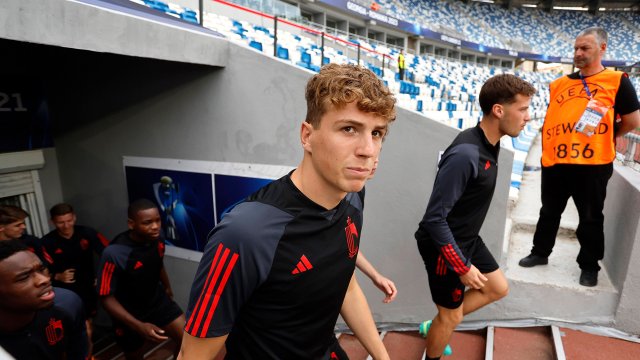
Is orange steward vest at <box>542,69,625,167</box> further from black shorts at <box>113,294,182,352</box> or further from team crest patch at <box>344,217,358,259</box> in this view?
black shorts at <box>113,294,182,352</box>

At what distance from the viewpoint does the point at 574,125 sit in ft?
8.99

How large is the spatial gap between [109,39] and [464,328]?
139 inches

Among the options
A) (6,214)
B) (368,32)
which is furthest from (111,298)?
(368,32)

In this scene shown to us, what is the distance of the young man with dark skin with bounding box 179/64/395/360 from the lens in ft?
3.70

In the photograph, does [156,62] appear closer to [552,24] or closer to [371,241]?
[371,241]

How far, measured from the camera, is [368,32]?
26953mm

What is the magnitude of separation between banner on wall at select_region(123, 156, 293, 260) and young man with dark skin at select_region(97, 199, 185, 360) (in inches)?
25.6

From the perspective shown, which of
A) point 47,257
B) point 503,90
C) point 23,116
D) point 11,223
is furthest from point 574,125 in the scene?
point 23,116

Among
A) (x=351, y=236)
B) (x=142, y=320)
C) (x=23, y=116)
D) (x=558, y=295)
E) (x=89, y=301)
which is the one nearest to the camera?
(x=351, y=236)

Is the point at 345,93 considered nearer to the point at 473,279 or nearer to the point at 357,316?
the point at 357,316

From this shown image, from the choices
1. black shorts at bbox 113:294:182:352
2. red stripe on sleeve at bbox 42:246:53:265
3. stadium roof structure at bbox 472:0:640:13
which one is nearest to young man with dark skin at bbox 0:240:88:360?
black shorts at bbox 113:294:182:352

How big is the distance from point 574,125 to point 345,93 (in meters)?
2.43

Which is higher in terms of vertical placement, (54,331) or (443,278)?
(443,278)

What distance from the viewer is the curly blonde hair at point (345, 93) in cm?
115
